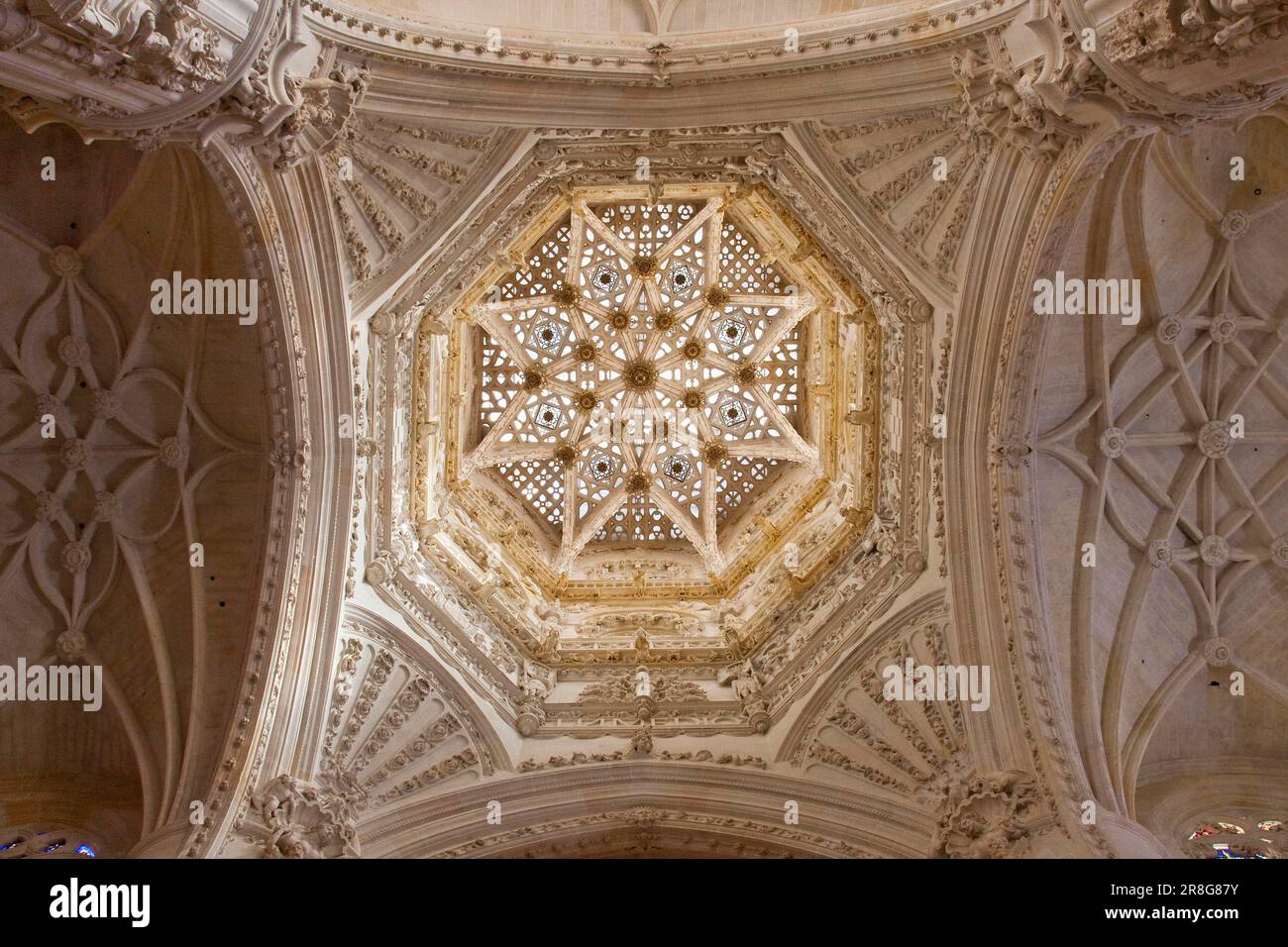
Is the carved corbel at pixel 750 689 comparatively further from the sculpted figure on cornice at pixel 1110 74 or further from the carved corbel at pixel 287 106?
the carved corbel at pixel 287 106

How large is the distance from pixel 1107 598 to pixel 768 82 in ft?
27.9

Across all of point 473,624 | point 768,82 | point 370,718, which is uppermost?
point 768,82

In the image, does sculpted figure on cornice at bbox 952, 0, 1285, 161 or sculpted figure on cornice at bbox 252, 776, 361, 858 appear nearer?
sculpted figure on cornice at bbox 952, 0, 1285, 161

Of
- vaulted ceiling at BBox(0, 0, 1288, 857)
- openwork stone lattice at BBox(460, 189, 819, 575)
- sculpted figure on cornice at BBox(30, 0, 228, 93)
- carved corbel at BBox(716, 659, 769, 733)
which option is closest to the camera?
sculpted figure on cornice at BBox(30, 0, 228, 93)

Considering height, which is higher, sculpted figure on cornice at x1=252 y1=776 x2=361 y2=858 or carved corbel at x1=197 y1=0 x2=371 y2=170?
carved corbel at x1=197 y1=0 x2=371 y2=170

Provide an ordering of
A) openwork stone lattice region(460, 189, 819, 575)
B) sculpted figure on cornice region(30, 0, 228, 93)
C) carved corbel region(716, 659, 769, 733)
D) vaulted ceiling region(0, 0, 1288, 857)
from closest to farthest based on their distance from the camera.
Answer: sculpted figure on cornice region(30, 0, 228, 93)
vaulted ceiling region(0, 0, 1288, 857)
carved corbel region(716, 659, 769, 733)
openwork stone lattice region(460, 189, 819, 575)

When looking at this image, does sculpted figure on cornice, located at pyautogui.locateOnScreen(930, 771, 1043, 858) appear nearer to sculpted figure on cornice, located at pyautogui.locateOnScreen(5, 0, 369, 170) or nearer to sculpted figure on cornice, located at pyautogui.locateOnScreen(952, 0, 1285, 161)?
sculpted figure on cornice, located at pyautogui.locateOnScreen(952, 0, 1285, 161)

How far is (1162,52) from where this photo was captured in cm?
955

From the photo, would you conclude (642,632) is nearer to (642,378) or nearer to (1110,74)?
(642,378)

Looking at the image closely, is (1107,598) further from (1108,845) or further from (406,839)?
(406,839)

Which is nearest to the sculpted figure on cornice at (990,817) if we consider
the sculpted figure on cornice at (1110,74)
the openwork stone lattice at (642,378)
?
the openwork stone lattice at (642,378)

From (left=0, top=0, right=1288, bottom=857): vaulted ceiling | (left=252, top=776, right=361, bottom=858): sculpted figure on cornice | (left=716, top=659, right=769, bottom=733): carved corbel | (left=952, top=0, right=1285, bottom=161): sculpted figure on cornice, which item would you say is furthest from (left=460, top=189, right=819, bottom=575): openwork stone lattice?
(left=252, top=776, right=361, bottom=858): sculpted figure on cornice

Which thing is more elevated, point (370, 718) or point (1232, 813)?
point (370, 718)
